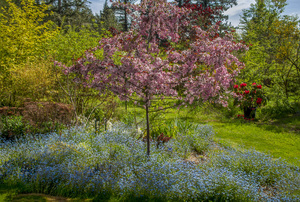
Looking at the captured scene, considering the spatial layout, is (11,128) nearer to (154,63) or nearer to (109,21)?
(154,63)

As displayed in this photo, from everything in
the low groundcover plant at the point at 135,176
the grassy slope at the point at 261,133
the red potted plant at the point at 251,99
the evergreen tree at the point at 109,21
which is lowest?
the grassy slope at the point at 261,133

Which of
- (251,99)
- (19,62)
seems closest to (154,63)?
(251,99)

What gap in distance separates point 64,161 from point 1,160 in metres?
1.13

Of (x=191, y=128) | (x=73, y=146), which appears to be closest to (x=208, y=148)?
(x=191, y=128)

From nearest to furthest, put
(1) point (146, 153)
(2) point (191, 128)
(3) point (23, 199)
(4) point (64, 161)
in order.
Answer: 1. (3) point (23, 199)
2. (4) point (64, 161)
3. (1) point (146, 153)
4. (2) point (191, 128)

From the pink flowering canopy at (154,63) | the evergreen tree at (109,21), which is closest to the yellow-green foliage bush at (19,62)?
the pink flowering canopy at (154,63)

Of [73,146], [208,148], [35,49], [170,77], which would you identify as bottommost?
[208,148]

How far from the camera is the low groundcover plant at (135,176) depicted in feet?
10.3

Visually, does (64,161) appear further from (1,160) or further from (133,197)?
(133,197)

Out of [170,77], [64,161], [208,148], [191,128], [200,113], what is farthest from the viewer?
[200,113]

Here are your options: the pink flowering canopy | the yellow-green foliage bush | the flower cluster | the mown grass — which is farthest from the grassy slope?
the yellow-green foliage bush

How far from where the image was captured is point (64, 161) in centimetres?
388

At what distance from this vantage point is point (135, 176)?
3.40 meters

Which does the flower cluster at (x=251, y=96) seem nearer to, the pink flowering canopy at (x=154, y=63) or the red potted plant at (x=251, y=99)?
the red potted plant at (x=251, y=99)
